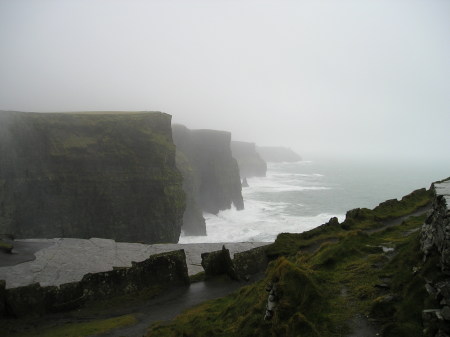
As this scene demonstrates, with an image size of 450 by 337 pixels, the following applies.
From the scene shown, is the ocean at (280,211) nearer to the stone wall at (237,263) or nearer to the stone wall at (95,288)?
the stone wall at (237,263)

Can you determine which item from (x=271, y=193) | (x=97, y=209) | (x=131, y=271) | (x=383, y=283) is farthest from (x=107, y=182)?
(x=271, y=193)

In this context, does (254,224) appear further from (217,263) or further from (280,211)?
(217,263)

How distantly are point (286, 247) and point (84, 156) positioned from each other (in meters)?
31.1

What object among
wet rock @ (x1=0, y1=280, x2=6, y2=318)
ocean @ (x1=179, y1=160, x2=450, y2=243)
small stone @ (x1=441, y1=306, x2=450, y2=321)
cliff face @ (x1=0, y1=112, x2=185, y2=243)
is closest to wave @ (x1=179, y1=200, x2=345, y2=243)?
ocean @ (x1=179, y1=160, x2=450, y2=243)

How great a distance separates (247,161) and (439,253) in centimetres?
12639

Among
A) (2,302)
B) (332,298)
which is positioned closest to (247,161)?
(2,302)

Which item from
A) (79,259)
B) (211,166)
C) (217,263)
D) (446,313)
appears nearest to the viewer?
(446,313)

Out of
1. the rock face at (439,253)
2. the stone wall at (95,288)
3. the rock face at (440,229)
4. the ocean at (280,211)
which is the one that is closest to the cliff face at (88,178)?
the ocean at (280,211)

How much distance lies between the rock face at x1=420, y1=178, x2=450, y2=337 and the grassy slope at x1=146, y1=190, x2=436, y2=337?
1.03 feet

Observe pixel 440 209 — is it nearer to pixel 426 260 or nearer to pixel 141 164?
pixel 426 260

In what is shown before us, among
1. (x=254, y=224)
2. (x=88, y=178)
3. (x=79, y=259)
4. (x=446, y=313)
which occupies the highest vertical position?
(x=88, y=178)

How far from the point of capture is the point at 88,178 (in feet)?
125

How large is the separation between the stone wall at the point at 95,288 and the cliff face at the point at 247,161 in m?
113

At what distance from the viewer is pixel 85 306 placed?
11992 millimetres
